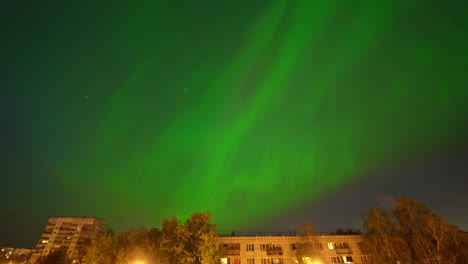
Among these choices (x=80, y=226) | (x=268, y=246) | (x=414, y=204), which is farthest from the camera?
(x=80, y=226)

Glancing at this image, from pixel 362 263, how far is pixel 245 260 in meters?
25.7

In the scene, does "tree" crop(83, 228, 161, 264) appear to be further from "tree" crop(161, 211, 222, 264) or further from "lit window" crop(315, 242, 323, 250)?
"lit window" crop(315, 242, 323, 250)

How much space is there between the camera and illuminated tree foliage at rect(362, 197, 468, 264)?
36.9 m

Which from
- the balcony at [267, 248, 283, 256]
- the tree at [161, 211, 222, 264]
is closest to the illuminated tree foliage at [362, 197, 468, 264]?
the balcony at [267, 248, 283, 256]

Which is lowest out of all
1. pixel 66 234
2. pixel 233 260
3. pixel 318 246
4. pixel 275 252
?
pixel 233 260

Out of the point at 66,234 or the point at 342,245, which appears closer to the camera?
the point at 342,245

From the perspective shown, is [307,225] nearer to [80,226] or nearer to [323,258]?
[323,258]

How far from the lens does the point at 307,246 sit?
46.8 meters

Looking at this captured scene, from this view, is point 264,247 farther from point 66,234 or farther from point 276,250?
point 66,234

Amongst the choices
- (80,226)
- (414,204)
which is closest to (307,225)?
(414,204)

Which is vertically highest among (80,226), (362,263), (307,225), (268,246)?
(80,226)

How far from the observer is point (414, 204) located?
41812mm

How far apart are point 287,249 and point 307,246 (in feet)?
18.0

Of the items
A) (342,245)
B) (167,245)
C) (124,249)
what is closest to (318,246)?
(342,245)
